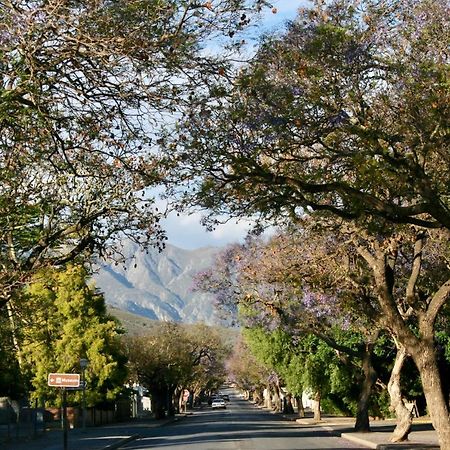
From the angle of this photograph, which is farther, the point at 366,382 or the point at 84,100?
the point at 366,382

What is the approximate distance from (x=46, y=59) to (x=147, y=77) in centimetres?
130

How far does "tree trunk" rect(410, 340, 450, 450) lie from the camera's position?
59.7 feet

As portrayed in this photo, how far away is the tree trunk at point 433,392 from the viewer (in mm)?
18188

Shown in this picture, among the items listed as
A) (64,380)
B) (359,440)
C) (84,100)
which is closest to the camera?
(84,100)

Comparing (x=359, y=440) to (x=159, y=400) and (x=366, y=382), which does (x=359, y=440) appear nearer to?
(x=366, y=382)

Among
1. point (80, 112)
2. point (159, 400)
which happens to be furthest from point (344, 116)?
point (159, 400)

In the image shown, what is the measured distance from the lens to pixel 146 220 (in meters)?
14.9

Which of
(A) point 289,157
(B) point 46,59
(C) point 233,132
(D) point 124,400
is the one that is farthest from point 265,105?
(D) point 124,400

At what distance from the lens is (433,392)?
18641mm

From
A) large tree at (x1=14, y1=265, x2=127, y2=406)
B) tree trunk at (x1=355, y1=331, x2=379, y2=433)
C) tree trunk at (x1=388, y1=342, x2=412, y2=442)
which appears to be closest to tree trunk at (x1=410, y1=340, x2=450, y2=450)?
tree trunk at (x1=388, y1=342, x2=412, y2=442)

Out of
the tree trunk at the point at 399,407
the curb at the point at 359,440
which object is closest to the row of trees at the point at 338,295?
the tree trunk at the point at 399,407

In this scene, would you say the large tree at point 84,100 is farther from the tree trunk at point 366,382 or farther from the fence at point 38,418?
the fence at point 38,418

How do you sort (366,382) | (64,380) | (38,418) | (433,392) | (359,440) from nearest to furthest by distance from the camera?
(433,392)
(64,380)
(359,440)
(366,382)
(38,418)

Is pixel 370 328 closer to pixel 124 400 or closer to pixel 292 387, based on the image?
pixel 292 387
